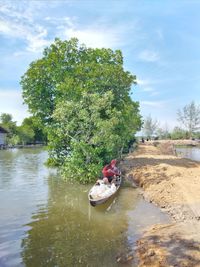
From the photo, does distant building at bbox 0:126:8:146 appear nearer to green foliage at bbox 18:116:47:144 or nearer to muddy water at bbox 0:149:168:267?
green foliage at bbox 18:116:47:144

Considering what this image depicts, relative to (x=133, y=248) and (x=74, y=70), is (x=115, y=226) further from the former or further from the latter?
(x=74, y=70)

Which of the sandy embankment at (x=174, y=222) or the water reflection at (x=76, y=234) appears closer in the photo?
the sandy embankment at (x=174, y=222)

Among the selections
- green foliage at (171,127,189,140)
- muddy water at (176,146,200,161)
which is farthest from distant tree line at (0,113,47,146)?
green foliage at (171,127,189,140)

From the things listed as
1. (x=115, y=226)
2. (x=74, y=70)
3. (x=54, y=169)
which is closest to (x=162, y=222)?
(x=115, y=226)

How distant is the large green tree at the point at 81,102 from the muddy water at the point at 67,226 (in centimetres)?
359

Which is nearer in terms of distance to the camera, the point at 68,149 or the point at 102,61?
the point at 68,149

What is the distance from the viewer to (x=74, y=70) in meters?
31.0

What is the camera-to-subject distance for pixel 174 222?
554 inches

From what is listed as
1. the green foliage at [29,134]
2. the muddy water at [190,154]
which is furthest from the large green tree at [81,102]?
the green foliage at [29,134]

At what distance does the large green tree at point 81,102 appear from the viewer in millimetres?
24906

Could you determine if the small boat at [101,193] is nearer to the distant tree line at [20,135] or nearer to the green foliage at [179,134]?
the distant tree line at [20,135]

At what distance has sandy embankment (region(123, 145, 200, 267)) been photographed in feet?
31.6

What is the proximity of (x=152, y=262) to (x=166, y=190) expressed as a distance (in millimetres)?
10838

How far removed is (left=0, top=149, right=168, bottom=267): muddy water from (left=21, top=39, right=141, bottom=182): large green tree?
359cm
